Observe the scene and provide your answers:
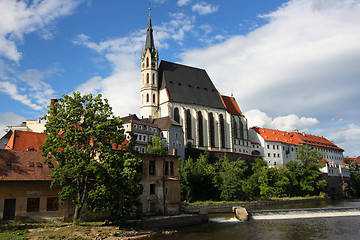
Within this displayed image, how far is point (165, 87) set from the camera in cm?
9306

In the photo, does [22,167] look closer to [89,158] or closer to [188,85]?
[89,158]


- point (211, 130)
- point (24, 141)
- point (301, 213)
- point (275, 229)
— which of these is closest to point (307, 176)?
point (211, 130)

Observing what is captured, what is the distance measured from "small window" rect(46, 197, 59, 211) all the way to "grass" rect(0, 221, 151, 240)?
1686mm

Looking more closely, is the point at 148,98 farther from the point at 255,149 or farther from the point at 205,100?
the point at 255,149

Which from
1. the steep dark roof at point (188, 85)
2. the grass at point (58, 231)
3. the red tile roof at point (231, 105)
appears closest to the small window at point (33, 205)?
the grass at point (58, 231)

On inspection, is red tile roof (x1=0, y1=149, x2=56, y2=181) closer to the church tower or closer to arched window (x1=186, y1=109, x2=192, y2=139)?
the church tower

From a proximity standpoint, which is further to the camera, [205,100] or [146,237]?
[205,100]

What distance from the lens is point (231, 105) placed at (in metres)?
114

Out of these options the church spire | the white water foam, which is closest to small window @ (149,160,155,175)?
the white water foam

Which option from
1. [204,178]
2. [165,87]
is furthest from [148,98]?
[204,178]

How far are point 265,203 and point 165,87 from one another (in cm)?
4337

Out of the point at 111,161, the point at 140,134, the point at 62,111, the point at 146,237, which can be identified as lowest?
the point at 146,237

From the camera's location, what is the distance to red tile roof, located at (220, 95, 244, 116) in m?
111

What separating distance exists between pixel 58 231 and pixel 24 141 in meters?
22.5
